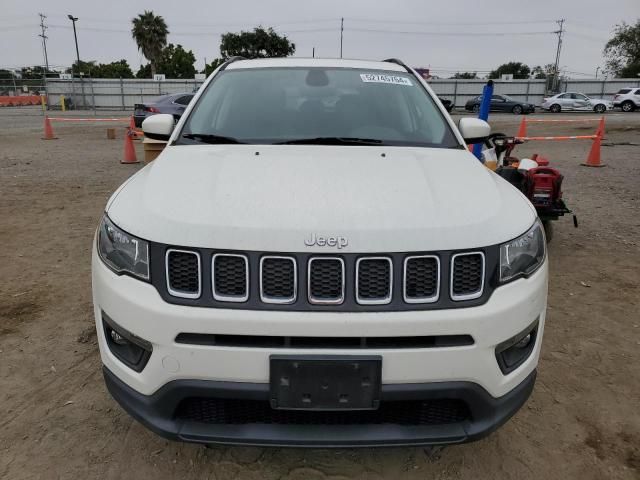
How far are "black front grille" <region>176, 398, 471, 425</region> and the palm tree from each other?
6304 cm

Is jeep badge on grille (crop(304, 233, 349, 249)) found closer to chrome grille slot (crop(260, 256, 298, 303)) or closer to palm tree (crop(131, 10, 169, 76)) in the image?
chrome grille slot (crop(260, 256, 298, 303))

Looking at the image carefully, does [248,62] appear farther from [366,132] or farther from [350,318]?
[350,318]

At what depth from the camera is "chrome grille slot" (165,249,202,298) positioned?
176cm

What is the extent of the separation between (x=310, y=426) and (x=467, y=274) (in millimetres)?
784

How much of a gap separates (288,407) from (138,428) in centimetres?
109

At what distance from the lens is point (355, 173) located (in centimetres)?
221

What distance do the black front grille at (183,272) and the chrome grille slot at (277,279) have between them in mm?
234

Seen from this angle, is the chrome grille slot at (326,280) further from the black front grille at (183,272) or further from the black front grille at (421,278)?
the black front grille at (183,272)

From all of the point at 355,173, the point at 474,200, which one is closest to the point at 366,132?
the point at 355,173

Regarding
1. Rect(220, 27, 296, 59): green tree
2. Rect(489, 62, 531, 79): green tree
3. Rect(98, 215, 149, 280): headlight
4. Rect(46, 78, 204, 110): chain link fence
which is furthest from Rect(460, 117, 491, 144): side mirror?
Rect(489, 62, 531, 79): green tree

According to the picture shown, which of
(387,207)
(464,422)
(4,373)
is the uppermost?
(387,207)

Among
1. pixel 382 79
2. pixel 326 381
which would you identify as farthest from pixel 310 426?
pixel 382 79

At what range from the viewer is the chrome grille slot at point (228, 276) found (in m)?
1.75

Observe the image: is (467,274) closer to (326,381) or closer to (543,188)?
(326,381)
